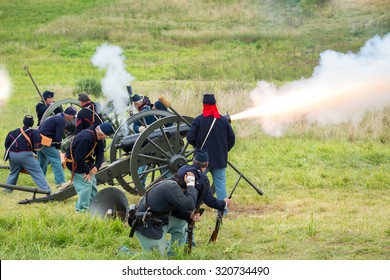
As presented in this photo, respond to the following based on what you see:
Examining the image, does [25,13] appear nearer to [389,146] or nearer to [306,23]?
[306,23]

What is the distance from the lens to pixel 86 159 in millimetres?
9547

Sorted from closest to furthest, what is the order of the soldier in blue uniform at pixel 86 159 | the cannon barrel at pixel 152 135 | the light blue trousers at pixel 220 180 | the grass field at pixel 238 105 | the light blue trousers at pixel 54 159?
the grass field at pixel 238 105, the soldier in blue uniform at pixel 86 159, the light blue trousers at pixel 220 180, the cannon barrel at pixel 152 135, the light blue trousers at pixel 54 159

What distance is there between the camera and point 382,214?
971 cm

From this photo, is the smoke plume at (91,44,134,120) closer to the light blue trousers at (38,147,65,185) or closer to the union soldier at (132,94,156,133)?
the union soldier at (132,94,156,133)

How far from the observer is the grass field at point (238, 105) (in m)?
8.14

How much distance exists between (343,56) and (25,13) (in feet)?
87.8

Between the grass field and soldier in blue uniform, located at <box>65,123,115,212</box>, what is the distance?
29 cm

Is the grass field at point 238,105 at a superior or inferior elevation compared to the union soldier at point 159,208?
inferior

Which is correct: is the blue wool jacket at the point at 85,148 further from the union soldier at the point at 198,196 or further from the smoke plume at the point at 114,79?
the smoke plume at the point at 114,79

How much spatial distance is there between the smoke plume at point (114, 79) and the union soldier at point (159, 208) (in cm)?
493

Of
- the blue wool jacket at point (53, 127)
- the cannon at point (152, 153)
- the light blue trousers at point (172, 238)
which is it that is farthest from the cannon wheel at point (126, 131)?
the light blue trousers at point (172, 238)

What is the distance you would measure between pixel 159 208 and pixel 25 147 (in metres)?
4.36

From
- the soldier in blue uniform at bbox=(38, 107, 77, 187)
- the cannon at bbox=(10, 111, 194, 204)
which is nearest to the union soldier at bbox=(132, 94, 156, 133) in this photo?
the cannon at bbox=(10, 111, 194, 204)

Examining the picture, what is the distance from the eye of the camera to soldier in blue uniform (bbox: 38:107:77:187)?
11.5 m
